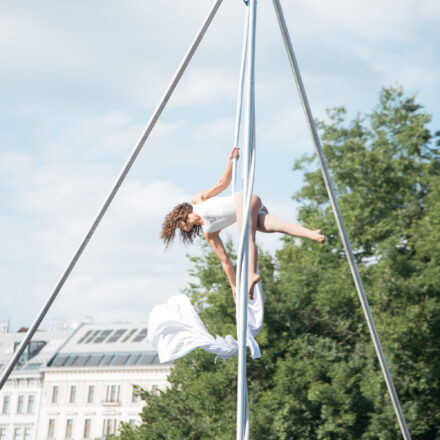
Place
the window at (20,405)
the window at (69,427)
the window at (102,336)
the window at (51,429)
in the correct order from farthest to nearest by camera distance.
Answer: the window at (102,336) → the window at (20,405) → the window at (51,429) → the window at (69,427)

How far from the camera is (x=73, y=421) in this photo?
155 ft

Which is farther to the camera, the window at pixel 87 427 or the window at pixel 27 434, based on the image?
the window at pixel 27 434

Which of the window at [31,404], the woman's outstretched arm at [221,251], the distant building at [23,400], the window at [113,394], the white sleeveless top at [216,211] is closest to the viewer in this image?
the white sleeveless top at [216,211]

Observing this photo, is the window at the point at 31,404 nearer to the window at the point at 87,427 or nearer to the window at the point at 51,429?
the window at the point at 51,429

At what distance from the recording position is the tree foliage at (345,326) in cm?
1448

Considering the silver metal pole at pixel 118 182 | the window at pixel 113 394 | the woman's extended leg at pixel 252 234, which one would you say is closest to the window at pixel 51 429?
the window at pixel 113 394

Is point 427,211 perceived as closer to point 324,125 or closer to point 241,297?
point 324,125

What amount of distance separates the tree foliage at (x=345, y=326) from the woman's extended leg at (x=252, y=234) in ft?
30.3

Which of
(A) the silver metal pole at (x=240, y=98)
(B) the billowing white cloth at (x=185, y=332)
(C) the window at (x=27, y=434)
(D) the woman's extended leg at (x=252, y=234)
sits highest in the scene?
(C) the window at (x=27, y=434)

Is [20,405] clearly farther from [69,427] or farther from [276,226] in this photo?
[276,226]

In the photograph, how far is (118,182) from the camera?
5516mm

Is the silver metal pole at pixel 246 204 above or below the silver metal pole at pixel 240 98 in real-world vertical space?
below

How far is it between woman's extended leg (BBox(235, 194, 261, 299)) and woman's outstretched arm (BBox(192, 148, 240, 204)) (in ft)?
0.65

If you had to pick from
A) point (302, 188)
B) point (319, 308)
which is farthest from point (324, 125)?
point (319, 308)
